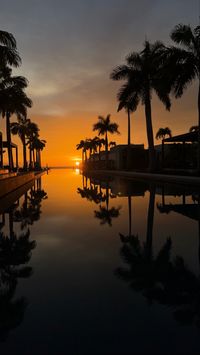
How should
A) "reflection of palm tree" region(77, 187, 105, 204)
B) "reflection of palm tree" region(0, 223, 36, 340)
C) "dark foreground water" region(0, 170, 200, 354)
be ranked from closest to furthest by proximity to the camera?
"dark foreground water" region(0, 170, 200, 354) → "reflection of palm tree" region(0, 223, 36, 340) → "reflection of palm tree" region(77, 187, 105, 204)

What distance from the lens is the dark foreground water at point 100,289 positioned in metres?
2.80

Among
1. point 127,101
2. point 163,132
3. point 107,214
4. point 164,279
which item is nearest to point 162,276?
point 164,279

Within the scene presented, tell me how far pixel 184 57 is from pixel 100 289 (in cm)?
2230

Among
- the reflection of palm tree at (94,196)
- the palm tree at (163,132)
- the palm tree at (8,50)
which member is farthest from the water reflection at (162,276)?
the palm tree at (163,132)

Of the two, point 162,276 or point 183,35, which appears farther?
point 183,35

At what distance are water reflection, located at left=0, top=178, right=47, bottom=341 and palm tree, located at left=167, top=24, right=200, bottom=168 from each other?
57.1ft

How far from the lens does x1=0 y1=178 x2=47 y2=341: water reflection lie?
10.8 feet

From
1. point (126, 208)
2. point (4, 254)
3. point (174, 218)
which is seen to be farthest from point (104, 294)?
point (126, 208)

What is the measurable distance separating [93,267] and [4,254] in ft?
6.22

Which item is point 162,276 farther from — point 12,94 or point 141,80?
point 12,94

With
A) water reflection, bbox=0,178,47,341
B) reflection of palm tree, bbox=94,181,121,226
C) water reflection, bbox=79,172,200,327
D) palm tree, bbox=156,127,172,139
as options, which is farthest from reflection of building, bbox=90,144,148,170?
water reflection, bbox=79,172,200,327

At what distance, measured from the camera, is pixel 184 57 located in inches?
891

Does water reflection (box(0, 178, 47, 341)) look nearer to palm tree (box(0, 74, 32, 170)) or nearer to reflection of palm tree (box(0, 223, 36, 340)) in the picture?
reflection of palm tree (box(0, 223, 36, 340))

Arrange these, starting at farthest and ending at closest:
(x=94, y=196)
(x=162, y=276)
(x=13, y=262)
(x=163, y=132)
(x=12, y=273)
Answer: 1. (x=163, y=132)
2. (x=94, y=196)
3. (x=13, y=262)
4. (x=12, y=273)
5. (x=162, y=276)
